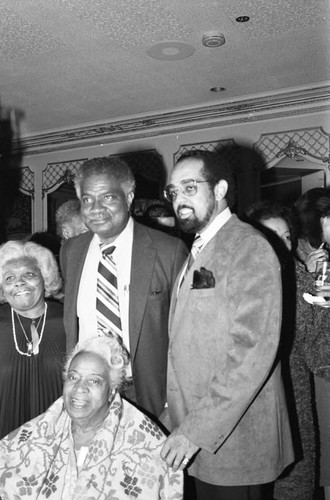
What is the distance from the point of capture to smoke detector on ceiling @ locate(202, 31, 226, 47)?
4.72 m

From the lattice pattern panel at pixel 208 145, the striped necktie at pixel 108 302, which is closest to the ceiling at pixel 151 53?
the lattice pattern panel at pixel 208 145

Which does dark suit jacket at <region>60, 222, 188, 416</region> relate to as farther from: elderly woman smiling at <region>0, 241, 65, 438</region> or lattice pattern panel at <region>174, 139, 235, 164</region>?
lattice pattern panel at <region>174, 139, 235, 164</region>

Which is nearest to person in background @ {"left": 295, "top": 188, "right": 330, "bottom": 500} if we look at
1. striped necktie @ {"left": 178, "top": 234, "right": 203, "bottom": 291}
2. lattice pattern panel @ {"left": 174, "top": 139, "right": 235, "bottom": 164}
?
striped necktie @ {"left": 178, "top": 234, "right": 203, "bottom": 291}

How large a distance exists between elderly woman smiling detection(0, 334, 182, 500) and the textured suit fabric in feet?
0.85

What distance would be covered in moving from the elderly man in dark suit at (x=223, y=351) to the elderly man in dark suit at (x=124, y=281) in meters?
0.25

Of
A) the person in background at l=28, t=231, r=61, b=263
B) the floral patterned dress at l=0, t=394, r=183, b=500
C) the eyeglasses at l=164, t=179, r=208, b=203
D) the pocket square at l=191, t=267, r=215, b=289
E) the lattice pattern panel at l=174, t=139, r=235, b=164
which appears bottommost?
the floral patterned dress at l=0, t=394, r=183, b=500

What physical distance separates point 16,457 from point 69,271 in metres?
0.80

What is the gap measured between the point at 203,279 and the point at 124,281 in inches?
22.2

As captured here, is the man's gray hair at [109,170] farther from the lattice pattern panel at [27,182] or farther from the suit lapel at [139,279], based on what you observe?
the lattice pattern panel at [27,182]

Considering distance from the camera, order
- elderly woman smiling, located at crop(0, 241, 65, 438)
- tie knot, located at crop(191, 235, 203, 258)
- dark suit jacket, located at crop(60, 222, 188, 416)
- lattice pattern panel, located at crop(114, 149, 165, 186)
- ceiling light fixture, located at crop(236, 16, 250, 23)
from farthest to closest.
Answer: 1. lattice pattern panel, located at crop(114, 149, 165, 186)
2. ceiling light fixture, located at crop(236, 16, 250, 23)
3. elderly woman smiling, located at crop(0, 241, 65, 438)
4. dark suit jacket, located at crop(60, 222, 188, 416)
5. tie knot, located at crop(191, 235, 203, 258)

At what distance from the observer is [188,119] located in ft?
22.9

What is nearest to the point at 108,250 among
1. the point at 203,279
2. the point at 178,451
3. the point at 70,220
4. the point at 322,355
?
the point at 203,279

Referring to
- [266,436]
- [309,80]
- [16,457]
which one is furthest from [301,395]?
[309,80]

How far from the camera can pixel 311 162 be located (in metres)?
6.49
